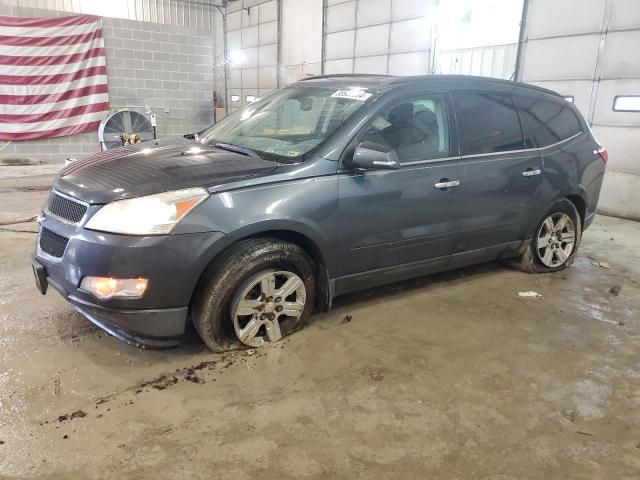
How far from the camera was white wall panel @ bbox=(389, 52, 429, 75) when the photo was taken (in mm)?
9055

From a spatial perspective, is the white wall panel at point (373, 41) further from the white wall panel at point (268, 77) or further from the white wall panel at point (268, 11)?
the white wall panel at point (268, 11)

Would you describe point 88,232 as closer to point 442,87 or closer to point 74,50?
point 442,87

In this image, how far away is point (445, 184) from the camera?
330 centimetres

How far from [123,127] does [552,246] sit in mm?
8231

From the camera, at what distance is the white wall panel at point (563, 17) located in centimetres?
665

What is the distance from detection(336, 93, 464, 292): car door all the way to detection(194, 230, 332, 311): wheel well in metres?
0.10

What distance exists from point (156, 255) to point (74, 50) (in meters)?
9.77

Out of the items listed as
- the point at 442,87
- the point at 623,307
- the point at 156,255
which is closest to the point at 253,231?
the point at 156,255

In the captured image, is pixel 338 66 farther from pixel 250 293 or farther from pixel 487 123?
pixel 250 293

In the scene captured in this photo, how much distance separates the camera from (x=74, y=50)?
10289 mm

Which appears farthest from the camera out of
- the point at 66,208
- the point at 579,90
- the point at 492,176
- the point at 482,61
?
the point at 482,61

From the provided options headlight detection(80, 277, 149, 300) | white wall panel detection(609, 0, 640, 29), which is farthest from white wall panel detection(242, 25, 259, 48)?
headlight detection(80, 277, 149, 300)

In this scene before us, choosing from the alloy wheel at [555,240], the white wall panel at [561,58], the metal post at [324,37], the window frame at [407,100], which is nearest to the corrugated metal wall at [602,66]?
the white wall panel at [561,58]

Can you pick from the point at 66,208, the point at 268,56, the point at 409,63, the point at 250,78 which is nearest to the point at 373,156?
the point at 66,208
